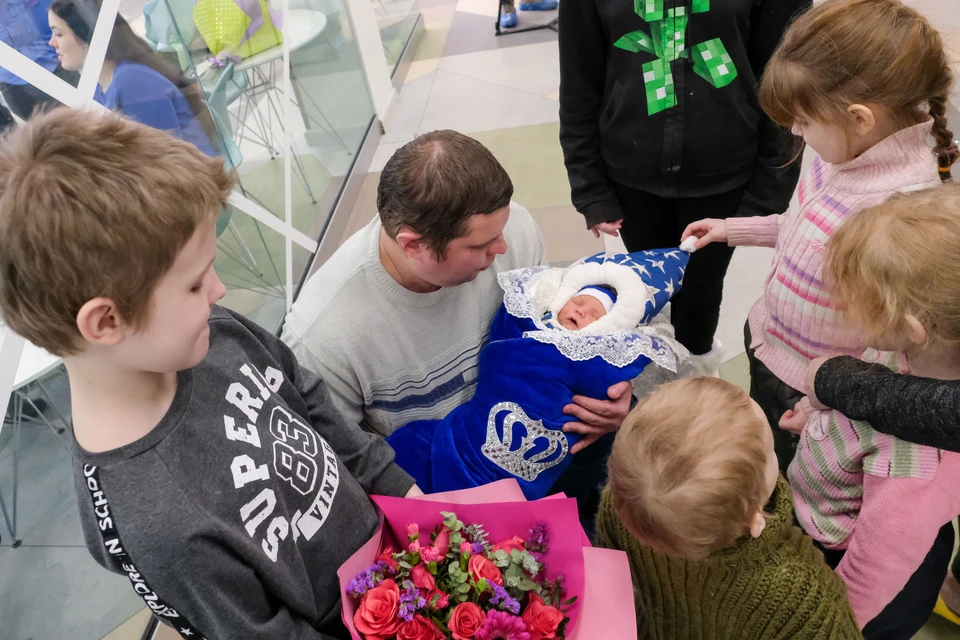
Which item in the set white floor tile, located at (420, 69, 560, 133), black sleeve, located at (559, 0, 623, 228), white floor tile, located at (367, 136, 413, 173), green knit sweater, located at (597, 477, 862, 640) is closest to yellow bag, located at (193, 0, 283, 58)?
white floor tile, located at (367, 136, 413, 173)

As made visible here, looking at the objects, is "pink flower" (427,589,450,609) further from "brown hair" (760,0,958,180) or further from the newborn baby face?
"brown hair" (760,0,958,180)

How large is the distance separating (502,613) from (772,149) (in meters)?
1.48

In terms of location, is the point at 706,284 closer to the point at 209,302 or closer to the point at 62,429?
the point at 209,302

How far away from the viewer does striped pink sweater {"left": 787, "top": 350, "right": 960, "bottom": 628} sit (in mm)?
1083

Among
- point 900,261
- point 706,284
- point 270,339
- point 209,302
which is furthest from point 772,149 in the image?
point 209,302

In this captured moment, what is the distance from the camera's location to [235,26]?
284 cm

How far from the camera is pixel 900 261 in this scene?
3.37 ft

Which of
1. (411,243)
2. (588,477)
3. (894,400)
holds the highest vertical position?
(411,243)

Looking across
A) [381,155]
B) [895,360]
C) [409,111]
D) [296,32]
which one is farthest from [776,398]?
[409,111]

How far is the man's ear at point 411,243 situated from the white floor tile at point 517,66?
3574 millimetres

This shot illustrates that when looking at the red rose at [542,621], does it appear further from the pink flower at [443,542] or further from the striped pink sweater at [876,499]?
the striped pink sweater at [876,499]

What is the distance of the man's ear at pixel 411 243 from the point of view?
136 centimetres

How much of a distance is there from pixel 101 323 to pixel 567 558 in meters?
0.76

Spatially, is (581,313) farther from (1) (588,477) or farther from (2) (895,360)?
(2) (895,360)
